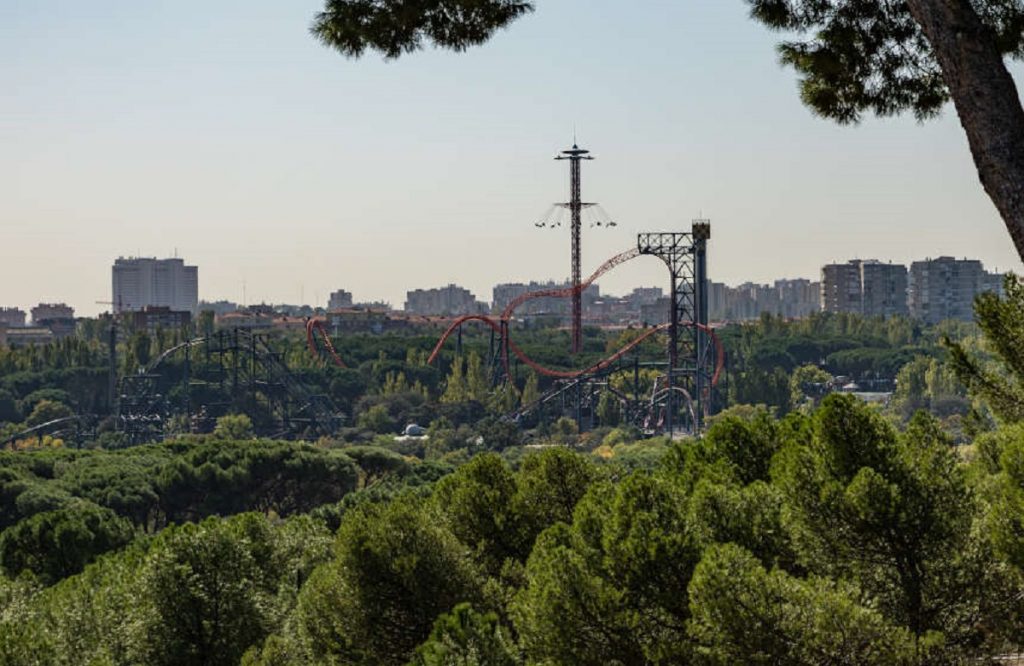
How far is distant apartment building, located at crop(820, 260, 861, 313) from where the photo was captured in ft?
556

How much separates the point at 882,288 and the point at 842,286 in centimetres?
464

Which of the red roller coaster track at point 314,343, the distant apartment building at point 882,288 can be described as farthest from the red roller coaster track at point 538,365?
the distant apartment building at point 882,288

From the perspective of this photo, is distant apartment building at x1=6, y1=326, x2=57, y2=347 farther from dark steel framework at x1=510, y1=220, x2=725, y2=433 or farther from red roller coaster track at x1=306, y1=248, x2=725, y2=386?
dark steel framework at x1=510, y1=220, x2=725, y2=433

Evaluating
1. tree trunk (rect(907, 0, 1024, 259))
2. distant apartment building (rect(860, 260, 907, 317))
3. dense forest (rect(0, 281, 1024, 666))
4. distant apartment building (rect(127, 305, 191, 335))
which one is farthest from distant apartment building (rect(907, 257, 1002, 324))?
tree trunk (rect(907, 0, 1024, 259))

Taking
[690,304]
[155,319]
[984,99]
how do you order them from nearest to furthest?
[984,99], [690,304], [155,319]

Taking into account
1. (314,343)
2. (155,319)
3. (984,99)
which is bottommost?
(314,343)

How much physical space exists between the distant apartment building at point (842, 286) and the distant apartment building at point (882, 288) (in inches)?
30.6

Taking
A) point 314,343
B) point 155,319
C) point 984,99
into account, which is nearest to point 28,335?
point 155,319

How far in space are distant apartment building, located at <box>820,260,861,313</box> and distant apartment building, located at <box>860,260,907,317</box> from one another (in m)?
0.78

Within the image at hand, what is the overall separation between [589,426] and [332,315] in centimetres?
5549

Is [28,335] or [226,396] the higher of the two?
[28,335]

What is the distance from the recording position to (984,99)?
710 cm

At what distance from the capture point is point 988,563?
10758 millimetres

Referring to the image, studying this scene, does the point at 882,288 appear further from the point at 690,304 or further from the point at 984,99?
the point at 984,99
